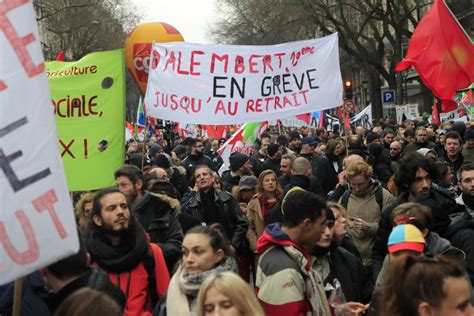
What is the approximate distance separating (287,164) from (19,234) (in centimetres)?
644

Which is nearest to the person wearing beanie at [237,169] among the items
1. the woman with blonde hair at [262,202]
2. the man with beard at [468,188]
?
the woman with blonde hair at [262,202]

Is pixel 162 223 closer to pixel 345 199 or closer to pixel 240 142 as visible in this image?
pixel 345 199

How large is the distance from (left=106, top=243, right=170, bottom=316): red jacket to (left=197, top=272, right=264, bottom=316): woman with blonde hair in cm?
115

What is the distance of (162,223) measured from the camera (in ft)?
19.0

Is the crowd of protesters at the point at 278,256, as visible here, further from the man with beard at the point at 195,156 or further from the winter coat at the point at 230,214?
the man with beard at the point at 195,156

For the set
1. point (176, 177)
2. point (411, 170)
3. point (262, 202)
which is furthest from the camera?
point (176, 177)

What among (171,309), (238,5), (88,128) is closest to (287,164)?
(88,128)

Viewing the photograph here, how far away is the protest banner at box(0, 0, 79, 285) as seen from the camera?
2.94m

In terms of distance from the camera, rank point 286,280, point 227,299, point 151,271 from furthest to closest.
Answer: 1. point 151,271
2. point 286,280
3. point 227,299

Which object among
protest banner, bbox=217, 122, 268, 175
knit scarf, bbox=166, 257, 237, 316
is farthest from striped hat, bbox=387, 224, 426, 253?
protest banner, bbox=217, 122, 268, 175

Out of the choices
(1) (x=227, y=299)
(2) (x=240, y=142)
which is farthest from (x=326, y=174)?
(1) (x=227, y=299)

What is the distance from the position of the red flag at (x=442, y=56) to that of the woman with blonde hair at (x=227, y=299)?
620 cm

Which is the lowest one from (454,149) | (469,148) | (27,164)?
(469,148)

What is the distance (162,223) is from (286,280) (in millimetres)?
1848
